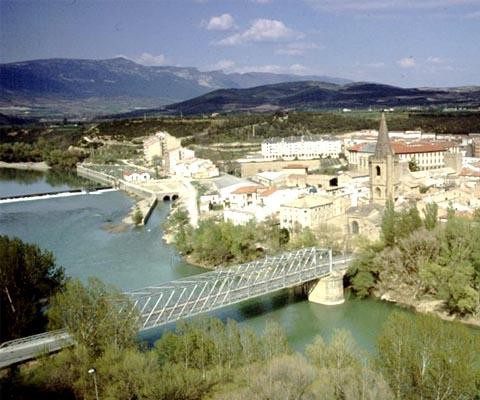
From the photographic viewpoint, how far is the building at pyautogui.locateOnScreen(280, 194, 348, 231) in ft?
62.3

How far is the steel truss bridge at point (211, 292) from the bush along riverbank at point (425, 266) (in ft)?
2.52

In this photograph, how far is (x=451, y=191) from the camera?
20.5 meters

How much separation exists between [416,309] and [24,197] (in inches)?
968

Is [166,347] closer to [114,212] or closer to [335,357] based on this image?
[335,357]

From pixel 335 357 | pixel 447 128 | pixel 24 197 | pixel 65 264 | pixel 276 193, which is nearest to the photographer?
pixel 335 357

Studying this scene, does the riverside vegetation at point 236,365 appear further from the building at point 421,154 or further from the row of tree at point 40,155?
the row of tree at point 40,155

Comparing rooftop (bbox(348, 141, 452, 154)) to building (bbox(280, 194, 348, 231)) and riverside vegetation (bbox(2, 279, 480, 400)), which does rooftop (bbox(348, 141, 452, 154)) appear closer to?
building (bbox(280, 194, 348, 231))

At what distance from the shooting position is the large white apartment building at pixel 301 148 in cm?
4081

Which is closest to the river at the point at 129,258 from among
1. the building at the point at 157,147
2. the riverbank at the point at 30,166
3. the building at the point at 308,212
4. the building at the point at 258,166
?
the building at the point at 308,212

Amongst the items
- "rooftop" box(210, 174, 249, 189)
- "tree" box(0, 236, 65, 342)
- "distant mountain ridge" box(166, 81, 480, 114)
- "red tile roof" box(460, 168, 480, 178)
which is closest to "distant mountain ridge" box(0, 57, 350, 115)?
"distant mountain ridge" box(166, 81, 480, 114)

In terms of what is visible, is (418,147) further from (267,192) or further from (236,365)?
(236,365)

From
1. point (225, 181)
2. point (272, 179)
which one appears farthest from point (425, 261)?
point (225, 181)

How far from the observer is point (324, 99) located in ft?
370

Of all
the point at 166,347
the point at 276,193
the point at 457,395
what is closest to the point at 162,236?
the point at 276,193
